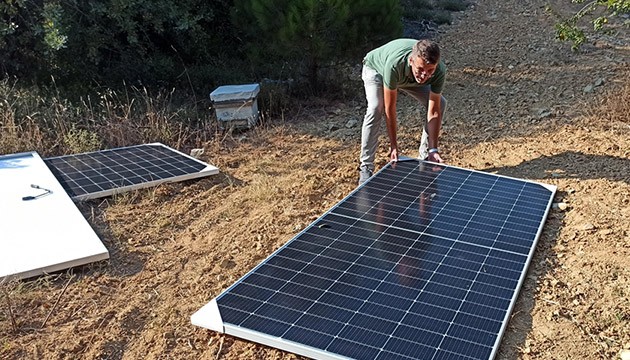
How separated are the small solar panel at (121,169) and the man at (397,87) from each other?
1488 millimetres

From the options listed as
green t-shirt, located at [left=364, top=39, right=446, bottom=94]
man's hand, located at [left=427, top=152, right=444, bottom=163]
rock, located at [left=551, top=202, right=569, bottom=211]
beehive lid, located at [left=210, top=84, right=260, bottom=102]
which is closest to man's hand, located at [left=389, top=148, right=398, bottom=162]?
man's hand, located at [left=427, top=152, right=444, bottom=163]

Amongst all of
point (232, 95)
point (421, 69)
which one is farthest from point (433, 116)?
point (232, 95)

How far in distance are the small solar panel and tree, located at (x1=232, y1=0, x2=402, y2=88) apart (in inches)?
95.8

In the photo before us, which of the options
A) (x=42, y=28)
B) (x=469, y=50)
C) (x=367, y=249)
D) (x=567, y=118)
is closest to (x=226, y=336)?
(x=367, y=249)

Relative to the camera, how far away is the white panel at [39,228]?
4082 mm

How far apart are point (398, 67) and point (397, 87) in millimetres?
220

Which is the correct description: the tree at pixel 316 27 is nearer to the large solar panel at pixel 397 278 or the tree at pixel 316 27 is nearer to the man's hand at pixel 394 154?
the man's hand at pixel 394 154

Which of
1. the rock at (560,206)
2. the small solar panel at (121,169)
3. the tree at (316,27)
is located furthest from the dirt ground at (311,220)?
the tree at (316,27)

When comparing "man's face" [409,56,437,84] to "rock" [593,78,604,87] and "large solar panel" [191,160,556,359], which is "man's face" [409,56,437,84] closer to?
"large solar panel" [191,160,556,359]

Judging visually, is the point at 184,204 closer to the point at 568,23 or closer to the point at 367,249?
the point at 367,249

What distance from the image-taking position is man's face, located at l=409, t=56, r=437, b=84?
15.5 feet

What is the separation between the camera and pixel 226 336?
343 cm

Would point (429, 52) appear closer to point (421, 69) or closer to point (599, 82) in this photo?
point (421, 69)

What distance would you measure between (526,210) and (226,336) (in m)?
2.59
